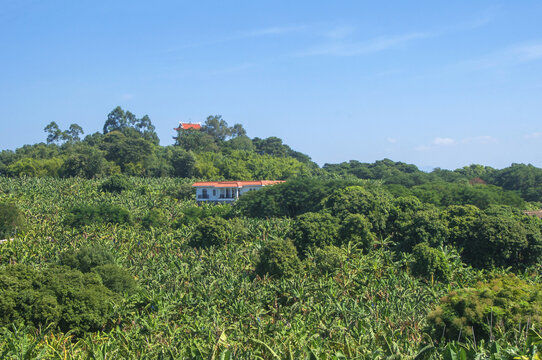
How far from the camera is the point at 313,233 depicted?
102 feet

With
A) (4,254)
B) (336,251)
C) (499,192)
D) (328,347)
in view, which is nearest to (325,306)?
(328,347)

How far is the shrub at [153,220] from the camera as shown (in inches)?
1714

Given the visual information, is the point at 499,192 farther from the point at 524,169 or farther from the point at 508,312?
the point at 508,312

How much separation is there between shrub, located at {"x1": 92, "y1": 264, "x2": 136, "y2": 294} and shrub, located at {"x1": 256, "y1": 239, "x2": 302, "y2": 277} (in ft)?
22.2

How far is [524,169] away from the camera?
237 feet

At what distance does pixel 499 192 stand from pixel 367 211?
22.7m

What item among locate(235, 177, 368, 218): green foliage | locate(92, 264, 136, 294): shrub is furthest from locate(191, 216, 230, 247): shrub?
locate(235, 177, 368, 218): green foliage

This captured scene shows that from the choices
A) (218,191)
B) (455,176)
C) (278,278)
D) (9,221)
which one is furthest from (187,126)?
(278,278)

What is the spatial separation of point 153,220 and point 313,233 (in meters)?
18.3

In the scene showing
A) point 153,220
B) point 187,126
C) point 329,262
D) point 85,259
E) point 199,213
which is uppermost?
point 187,126

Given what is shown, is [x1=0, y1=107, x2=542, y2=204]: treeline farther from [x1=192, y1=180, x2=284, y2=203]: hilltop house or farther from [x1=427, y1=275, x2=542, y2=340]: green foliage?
[x1=427, y1=275, x2=542, y2=340]: green foliage

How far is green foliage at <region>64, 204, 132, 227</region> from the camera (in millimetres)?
41594

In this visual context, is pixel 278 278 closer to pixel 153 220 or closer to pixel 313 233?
pixel 313 233

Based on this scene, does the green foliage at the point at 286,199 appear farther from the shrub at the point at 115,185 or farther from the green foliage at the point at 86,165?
the green foliage at the point at 86,165
